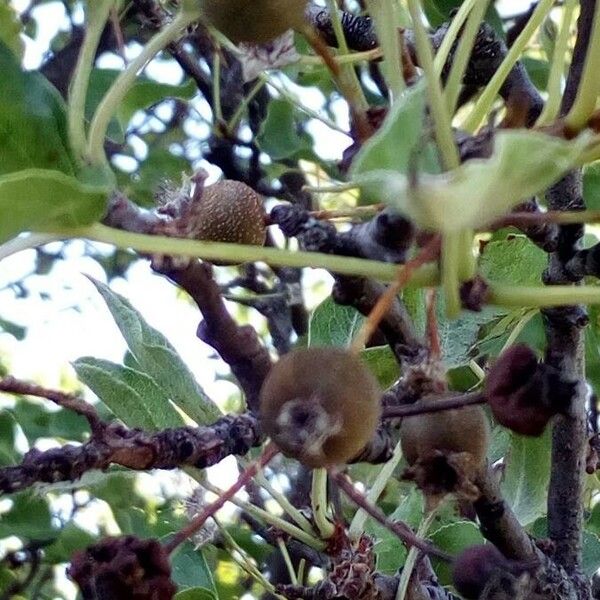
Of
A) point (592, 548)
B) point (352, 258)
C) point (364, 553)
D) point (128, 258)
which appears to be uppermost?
point (352, 258)

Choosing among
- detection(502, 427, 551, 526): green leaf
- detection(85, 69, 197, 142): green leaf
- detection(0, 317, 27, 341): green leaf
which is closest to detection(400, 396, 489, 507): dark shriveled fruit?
detection(502, 427, 551, 526): green leaf

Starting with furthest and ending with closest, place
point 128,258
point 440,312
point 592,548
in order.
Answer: point 128,258
point 592,548
point 440,312

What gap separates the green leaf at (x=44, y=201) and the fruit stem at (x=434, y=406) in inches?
7.1

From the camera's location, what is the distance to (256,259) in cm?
49

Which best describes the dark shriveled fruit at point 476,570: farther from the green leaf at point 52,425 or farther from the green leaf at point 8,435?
the green leaf at point 52,425

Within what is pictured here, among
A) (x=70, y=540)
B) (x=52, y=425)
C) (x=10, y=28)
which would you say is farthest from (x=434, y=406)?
(x=52, y=425)

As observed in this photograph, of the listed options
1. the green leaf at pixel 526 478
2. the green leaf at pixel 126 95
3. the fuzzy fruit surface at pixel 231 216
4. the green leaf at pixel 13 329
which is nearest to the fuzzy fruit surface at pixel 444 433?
the fuzzy fruit surface at pixel 231 216

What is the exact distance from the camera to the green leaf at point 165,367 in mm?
847

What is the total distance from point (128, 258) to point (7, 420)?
1.10m

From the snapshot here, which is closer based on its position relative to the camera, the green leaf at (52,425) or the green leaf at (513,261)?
the green leaf at (513,261)

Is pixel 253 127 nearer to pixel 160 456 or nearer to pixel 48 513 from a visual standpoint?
pixel 48 513

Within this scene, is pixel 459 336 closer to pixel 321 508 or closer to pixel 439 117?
pixel 321 508

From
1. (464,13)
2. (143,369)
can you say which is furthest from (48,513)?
(464,13)

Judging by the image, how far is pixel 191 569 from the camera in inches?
40.5
